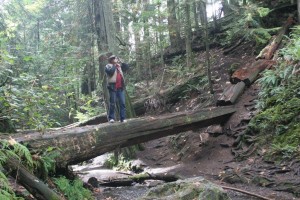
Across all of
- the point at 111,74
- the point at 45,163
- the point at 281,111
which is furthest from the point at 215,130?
the point at 45,163

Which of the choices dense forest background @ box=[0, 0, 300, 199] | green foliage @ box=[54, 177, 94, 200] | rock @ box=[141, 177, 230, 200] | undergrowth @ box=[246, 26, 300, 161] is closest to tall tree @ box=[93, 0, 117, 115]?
dense forest background @ box=[0, 0, 300, 199]

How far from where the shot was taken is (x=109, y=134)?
28.2ft

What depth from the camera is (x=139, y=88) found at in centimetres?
1908

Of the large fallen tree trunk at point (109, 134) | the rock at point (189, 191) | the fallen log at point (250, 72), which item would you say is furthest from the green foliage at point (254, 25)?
the rock at point (189, 191)

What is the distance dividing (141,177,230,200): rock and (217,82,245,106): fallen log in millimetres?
6679

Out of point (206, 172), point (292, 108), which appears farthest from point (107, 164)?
point (292, 108)

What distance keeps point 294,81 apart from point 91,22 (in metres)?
8.33

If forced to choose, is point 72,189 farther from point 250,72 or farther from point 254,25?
point 254,25

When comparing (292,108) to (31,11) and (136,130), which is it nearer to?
(136,130)

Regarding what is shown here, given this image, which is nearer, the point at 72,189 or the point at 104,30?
the point at 72,189

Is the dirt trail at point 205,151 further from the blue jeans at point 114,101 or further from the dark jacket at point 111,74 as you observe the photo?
the dark jacket at point 111,74

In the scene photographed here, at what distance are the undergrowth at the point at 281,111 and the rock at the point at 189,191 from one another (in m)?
3.90

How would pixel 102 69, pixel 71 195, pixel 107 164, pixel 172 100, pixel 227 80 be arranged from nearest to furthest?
pixel 71 195
pixel 102 69
pixel 107 164
pixel 227 80
pixel 172 100

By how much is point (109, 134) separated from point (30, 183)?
10.9ft
